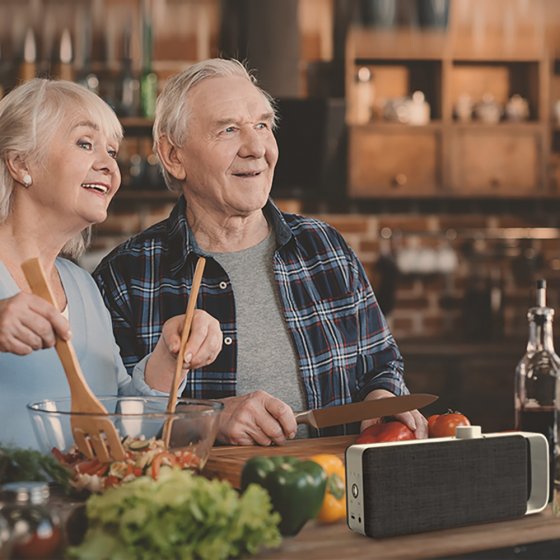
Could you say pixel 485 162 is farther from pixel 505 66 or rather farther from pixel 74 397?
pixel 74 397

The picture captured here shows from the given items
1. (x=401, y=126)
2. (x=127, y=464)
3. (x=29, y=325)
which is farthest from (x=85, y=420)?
(x=401, y=126)

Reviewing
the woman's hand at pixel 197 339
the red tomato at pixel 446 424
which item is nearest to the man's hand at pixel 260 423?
the woman's hand at pixel 197 339

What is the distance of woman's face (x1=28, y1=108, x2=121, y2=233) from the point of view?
205 cm

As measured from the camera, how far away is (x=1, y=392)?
6.29ft

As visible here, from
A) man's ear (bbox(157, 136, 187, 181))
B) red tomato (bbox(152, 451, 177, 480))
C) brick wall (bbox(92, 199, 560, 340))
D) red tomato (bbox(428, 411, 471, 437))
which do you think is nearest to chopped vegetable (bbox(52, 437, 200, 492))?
red tomato (bbox(152, 451, 177, 480))

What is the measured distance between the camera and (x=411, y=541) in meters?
1.39

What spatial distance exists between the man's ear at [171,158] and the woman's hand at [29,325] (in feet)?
3.00

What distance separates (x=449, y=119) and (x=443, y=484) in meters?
3.58

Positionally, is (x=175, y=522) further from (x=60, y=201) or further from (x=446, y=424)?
(x=60, y=201)

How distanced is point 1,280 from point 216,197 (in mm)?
580

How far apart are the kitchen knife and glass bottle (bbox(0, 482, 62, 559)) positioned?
2.45 feet

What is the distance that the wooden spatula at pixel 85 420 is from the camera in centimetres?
149

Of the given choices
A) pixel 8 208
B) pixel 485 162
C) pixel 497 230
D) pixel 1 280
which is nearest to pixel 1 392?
pixel 1 280

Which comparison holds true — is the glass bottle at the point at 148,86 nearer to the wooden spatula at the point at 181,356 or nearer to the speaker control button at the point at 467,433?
the wooden spatula at the point at 181,356
